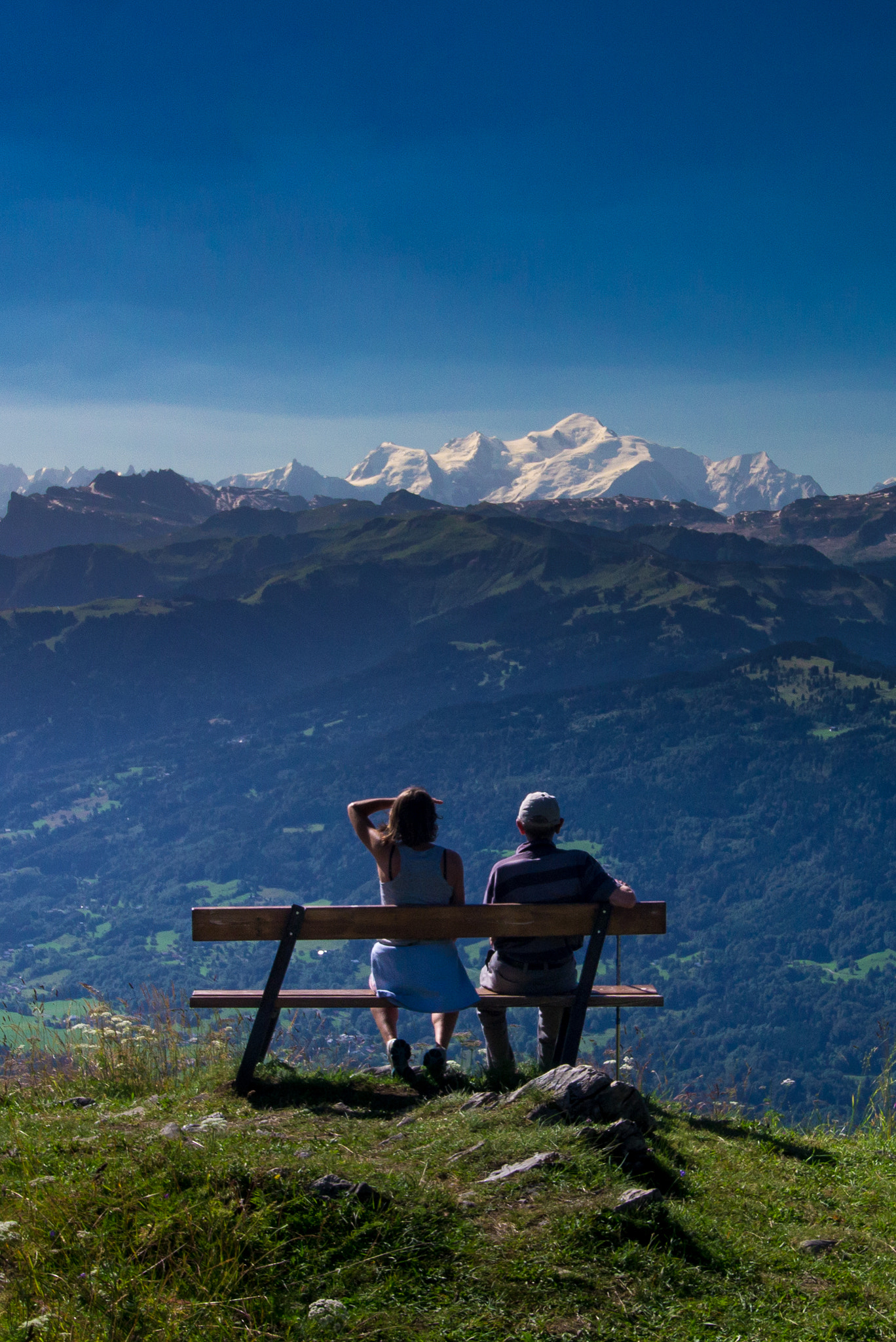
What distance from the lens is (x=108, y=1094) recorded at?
7180 millimetres

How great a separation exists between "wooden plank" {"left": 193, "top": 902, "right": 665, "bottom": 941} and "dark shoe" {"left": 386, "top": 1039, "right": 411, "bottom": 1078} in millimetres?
666

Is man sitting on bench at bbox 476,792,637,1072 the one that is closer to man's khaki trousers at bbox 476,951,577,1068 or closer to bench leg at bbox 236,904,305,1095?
man's khaki trousers at bbox 476,951,577,1068

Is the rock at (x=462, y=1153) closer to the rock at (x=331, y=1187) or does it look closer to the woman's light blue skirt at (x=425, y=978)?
the rock at (x=331, y=1187)

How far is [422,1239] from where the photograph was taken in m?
4.20

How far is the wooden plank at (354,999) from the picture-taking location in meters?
6.76

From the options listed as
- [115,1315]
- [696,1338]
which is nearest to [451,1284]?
[696,1338]

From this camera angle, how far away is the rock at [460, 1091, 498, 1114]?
5.78 meters

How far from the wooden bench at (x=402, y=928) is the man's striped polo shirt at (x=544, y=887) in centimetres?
33

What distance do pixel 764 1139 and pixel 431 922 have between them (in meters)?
2.30

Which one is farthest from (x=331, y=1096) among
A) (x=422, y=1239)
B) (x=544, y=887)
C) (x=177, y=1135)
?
(x=422, y=1239)

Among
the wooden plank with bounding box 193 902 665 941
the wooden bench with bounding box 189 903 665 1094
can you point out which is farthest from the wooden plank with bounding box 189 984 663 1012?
the wooden plank with bounding box 193 902 665 941

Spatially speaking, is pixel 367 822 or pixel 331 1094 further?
pixel 367 822

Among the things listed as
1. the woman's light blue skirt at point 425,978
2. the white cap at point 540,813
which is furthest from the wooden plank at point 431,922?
the white cap at point 540,813

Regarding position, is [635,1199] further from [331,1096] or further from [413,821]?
[413,821]
